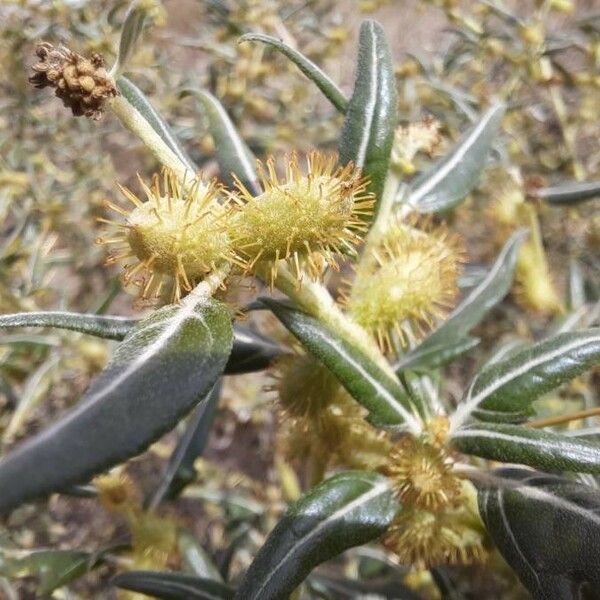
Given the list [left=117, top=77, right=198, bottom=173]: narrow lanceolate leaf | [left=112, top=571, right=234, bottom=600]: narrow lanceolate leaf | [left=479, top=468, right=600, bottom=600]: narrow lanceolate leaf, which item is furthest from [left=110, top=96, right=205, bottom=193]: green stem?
[left=112, top=571, right=234, bottom=600]: narrow lanceolate leaf

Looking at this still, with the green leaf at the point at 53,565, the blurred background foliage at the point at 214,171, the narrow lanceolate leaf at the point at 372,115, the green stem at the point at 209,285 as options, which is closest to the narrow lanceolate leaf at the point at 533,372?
the narrow lanceolate leaf at the point at 372,115

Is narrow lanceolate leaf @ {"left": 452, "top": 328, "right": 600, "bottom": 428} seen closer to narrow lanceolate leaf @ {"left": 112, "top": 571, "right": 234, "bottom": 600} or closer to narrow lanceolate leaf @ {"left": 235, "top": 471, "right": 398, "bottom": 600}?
narrow lanceolate leaf @ {"left": 235, "top": 471, "right": 398, "bottom": 600}

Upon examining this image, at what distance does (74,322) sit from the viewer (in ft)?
3.29

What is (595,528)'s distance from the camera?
0.91 metres

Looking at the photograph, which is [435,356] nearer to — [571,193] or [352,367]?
[352,367]

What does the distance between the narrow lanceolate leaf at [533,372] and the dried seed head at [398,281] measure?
17 centimetres

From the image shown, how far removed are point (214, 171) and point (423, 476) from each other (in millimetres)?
2668

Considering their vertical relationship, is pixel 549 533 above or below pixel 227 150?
below

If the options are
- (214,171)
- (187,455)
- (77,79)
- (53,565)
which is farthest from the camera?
(214,171)

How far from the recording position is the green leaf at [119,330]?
3.13 ft

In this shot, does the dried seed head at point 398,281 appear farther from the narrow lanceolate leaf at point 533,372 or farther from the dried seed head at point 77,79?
the dried seed head at point 77,79

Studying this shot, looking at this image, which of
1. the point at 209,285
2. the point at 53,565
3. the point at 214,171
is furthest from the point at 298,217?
the point at 214,171

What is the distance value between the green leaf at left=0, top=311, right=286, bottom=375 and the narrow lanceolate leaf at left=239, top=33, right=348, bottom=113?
1.45ft

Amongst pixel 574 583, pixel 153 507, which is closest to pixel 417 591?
pixel 153 507
